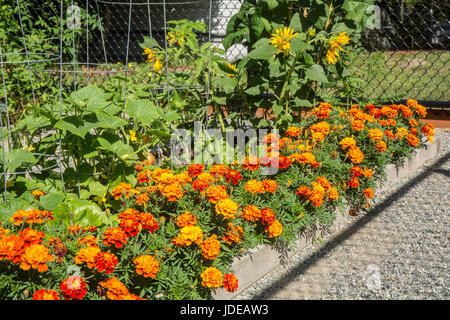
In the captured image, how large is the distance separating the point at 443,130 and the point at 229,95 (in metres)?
2.13

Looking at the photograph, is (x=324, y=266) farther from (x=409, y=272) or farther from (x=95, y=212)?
(x=95, y=212)

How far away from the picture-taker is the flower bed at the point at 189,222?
4.60 ft

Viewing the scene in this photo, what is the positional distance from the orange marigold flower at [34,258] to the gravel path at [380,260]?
0.73 meters

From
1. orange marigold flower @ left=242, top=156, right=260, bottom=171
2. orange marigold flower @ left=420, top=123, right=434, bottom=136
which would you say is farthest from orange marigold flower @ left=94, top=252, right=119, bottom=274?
orange marigold flower @ left=420, top=123, right=434, bottom=136

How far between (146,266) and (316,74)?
4.61 feet

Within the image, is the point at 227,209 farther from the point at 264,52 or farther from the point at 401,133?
the point at 401,133

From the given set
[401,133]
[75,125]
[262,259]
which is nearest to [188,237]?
[262,259]

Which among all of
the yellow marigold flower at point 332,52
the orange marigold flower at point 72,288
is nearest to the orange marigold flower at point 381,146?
the yellow marigold flower at point 332,52

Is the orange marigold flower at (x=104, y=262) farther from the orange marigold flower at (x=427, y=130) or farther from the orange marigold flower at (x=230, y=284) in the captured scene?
the orange marigold flower at (x=427, y=130)

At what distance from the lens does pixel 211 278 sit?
4.98 feet
